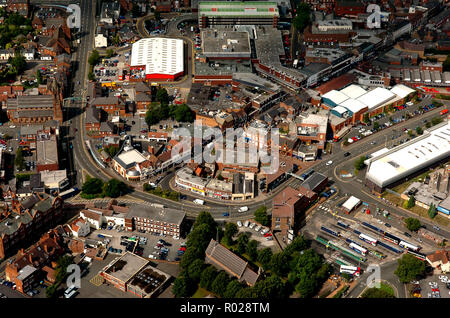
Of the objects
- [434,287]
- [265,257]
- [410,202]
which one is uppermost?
[410,202]

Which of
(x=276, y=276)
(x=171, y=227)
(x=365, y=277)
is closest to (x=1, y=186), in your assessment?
(x=171, y=227)

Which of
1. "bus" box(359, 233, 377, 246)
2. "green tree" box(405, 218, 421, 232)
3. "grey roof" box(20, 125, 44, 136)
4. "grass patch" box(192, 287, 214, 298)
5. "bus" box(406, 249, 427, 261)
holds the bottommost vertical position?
→ "grass patch" box(192, 287, 214, 298)

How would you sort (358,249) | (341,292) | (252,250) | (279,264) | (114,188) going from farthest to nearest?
(114,188)
(358,249)
(252,250)
(279,264)
(341,292)

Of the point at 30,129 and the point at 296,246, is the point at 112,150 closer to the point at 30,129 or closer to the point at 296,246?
the point at 30,129

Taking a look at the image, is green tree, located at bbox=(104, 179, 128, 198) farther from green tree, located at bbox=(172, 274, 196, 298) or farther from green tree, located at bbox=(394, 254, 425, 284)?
green tree, located at bbox=(394, 254, 425, 284)

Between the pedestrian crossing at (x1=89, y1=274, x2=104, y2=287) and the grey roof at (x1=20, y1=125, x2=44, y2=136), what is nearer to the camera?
the pedestrian crossing at (x1=89, y1=274, x2=104, y2=287)

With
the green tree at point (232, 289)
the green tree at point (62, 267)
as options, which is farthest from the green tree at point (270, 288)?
the green tree at point (62, 267)

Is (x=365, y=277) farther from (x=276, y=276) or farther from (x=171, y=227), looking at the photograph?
(x=171, y=227)

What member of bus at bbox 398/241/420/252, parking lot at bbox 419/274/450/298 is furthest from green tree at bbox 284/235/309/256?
parking lot at bbox 419/274/450/298

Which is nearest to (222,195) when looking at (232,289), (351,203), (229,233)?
(229,233)
